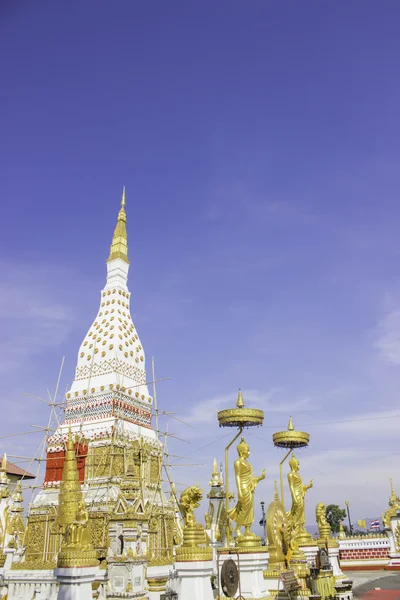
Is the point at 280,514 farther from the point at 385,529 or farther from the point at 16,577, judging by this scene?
the point at 385,529

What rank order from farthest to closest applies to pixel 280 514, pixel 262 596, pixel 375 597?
1. pixel 375 597
2. pixel 280 514
3. pixel 262 596

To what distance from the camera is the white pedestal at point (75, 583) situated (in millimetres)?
11508

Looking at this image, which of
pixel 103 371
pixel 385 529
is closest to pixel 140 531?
pixel 103 371

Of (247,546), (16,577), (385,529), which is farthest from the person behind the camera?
(385,529)

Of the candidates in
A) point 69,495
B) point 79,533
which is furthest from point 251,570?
point 69,495

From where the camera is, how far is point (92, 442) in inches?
1133

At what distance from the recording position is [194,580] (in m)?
10.9

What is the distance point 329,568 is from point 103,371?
18.9m

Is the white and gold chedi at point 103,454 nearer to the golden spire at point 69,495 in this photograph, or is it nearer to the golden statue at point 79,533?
the golden spire at point 69,495

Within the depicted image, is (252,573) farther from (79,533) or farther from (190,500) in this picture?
(79,533)

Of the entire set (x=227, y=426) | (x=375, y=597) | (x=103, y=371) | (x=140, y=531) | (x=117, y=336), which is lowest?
(x=375, y=597)

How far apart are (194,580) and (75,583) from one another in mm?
2775

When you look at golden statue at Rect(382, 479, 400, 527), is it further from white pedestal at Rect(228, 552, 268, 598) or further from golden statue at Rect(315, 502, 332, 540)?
white pedestal at Rect(228, 552, 268, 598)

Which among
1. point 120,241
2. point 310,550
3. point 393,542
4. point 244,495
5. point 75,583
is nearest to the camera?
point 75,583
